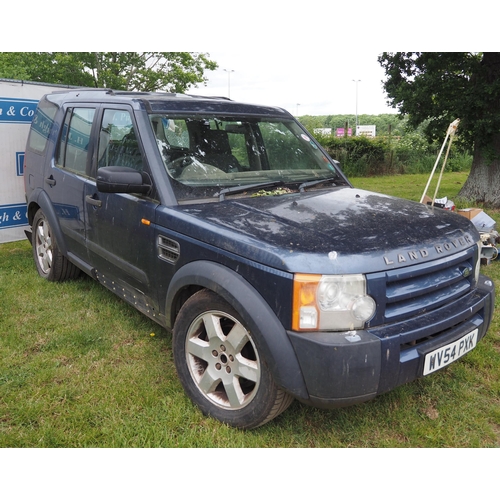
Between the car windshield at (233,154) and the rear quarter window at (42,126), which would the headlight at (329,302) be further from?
the rear quarter window at (42,126)

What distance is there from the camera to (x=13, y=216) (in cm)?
617

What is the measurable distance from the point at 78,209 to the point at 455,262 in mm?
3110

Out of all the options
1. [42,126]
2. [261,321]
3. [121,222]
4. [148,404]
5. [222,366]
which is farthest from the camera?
[42,126]

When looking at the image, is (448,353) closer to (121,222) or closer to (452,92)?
(121,222)

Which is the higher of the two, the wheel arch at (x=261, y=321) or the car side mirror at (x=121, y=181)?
the car side mirror at (x=121, y=181)

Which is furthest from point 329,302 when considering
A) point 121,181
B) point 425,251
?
point 121,181

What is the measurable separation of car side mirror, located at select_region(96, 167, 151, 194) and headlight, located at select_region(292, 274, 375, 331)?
142 centimetres

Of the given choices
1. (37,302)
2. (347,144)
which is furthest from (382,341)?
(347,144)

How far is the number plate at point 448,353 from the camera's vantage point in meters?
2.55

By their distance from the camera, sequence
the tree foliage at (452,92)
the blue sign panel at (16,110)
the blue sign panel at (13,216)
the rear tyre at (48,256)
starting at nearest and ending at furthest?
the rear tyre at (48,256), the blue sign panel at (16,110), the blue sign panel at (13,216), the tree foliage at (452,92)

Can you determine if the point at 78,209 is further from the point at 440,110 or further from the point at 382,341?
the point at 440,110

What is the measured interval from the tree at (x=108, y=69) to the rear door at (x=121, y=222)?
729 inches

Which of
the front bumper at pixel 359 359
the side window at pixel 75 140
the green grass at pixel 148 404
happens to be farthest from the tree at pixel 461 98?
the front bumper at pixel 359 359

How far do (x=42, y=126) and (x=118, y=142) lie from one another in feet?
6.47
